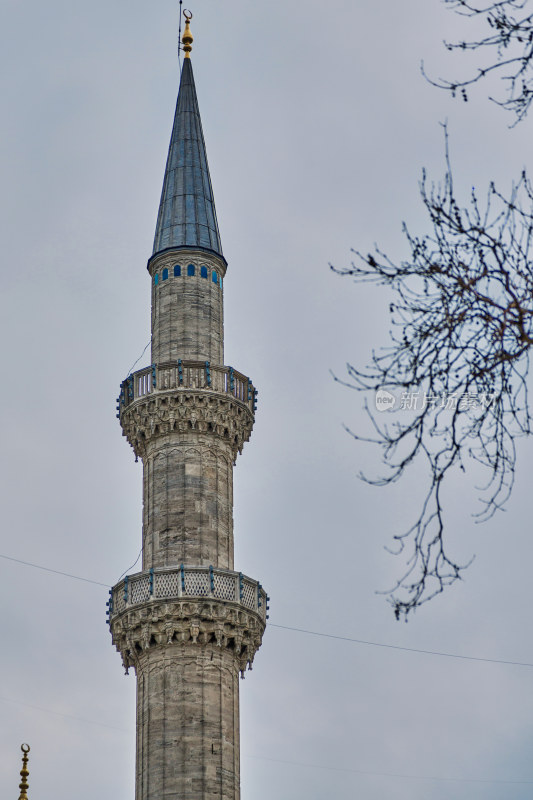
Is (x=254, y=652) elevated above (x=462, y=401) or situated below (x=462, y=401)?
above

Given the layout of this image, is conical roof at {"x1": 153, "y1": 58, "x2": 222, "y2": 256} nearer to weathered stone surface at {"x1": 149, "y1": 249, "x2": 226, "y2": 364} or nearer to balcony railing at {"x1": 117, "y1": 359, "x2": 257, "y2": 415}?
weathered stone surface at {"x1": 149, "y1": 249, "x2": 226, "y2": 364}

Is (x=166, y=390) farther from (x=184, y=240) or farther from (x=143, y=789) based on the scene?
(x=143, y=789)

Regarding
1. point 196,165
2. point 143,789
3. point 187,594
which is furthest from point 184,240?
point 143,789

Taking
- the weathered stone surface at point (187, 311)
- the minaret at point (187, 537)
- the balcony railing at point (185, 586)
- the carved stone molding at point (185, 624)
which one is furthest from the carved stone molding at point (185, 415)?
the carved stone molding at point (185, 624)

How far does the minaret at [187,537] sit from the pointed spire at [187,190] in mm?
53

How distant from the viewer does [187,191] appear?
50438 mm

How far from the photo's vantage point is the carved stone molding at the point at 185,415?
152ft

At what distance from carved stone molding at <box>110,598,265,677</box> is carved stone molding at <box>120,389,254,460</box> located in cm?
525

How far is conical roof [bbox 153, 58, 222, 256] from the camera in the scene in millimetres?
49375

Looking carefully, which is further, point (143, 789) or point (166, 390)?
point (166, 390)

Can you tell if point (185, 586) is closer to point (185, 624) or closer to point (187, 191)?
point (185, 624)

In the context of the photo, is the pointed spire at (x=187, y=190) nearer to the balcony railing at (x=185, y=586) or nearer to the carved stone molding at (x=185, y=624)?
the balcony railing at (x=185, y=586)

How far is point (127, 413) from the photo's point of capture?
47.3m

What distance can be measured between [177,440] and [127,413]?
1.93 metres
